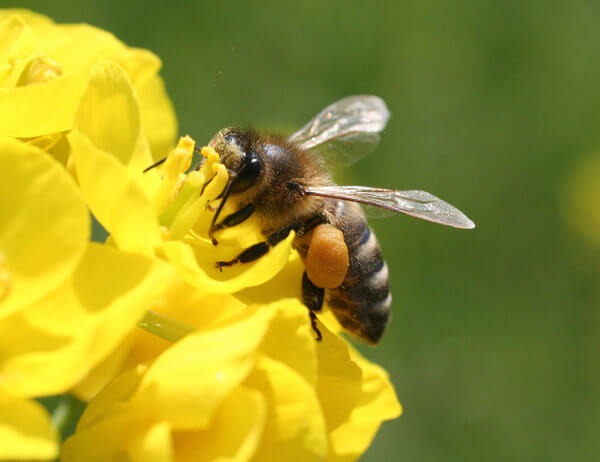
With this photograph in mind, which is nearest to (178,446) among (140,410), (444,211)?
(140,410)

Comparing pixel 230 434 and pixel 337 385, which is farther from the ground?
pixel 230 434

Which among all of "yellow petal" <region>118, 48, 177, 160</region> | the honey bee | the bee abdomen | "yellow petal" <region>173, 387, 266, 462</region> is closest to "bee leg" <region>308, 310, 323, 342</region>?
the honey bee

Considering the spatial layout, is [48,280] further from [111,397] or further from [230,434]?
[230,434]

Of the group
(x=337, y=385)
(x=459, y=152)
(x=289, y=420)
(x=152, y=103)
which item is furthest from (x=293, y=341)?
(x=459, y=152)

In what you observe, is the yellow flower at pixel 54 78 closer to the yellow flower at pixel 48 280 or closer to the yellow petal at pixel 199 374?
the yellow flower at pixel 48 280

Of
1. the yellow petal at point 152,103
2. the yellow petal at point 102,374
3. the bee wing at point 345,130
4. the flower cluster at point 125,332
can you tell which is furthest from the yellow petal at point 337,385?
the bee wing at point 345,130

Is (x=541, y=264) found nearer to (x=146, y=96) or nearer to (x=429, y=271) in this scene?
(x=429, y=271)

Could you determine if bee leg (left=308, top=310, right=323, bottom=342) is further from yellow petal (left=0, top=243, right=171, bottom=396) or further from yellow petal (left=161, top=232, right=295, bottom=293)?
yellow petal (left=0, top=243, right=171, bottom=396)
